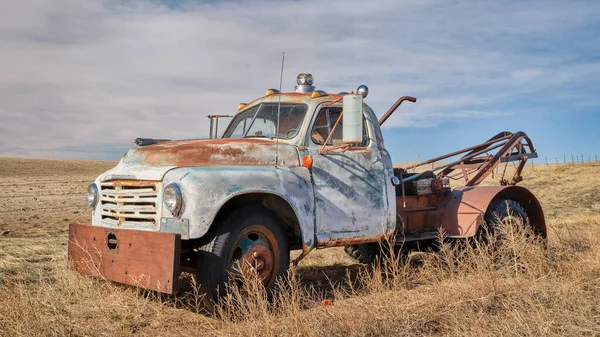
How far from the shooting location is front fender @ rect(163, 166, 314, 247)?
201 inches

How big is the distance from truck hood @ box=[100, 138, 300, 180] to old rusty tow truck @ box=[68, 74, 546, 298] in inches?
0.5

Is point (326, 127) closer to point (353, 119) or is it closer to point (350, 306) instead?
point (353, 119)

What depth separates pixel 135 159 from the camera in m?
6.02

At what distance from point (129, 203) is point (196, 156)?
82 centimetres

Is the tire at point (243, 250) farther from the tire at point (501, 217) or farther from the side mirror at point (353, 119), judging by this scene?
the tire at point (501, 217)

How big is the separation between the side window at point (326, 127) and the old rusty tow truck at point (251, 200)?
0.01 meters

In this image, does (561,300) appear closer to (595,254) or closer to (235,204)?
(595,254)

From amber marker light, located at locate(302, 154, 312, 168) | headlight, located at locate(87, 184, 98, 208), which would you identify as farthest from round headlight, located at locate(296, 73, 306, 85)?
headlight, located at locate(87, 184, 98, 208)

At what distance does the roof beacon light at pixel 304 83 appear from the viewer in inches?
287

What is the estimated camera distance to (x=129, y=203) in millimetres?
5664

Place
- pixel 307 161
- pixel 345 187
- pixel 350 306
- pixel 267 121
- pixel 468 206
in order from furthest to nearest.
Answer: pixel 468 206, pixel 267 121, pixel 345 187, pixel 307 161, pixel 350 306

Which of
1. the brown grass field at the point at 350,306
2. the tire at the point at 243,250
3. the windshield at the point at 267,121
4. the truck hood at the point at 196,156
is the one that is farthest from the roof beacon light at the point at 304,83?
the brown grass field at the point at 350,306

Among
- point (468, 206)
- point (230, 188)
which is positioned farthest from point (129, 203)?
point (468, 206)

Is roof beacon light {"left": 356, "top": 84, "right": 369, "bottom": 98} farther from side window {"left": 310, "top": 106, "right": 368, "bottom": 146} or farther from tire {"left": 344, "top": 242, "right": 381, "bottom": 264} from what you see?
tire {"left": 344, "top": 242, "right": 381, "bottom": 264}
